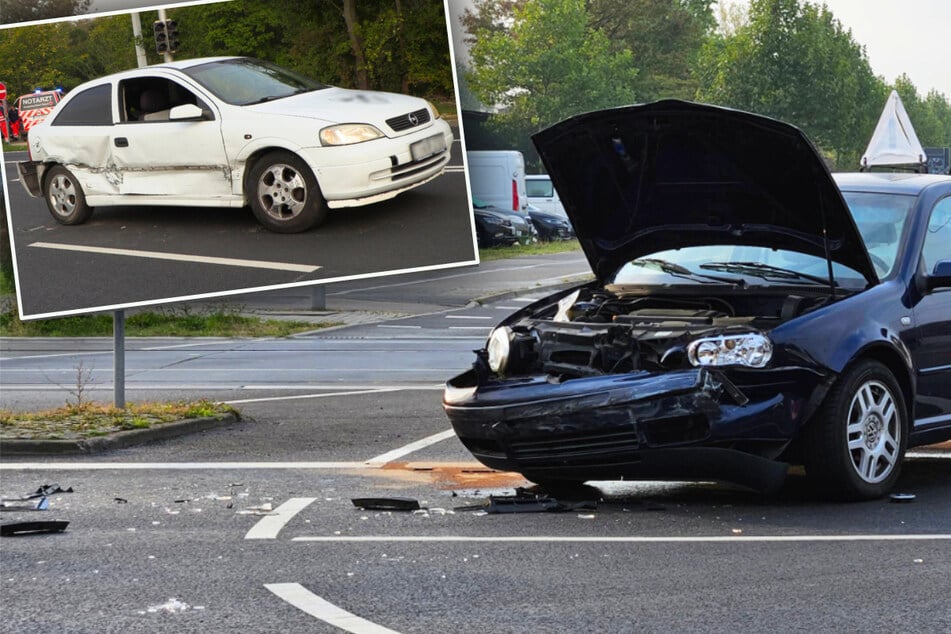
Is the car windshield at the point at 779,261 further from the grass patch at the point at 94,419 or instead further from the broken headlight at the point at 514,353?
the grass patch at the point at 94,419

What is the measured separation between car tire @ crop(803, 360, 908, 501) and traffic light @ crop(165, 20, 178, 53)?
17.9 feet

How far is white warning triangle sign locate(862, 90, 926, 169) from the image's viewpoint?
23359 millimetres

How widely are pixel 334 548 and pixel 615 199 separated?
2.79m

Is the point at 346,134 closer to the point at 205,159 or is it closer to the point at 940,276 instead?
the point at 205,159

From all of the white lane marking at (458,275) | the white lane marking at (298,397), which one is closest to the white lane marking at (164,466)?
the white lane marking at (298,397)

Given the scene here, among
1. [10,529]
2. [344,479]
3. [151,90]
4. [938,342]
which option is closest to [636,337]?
[938,342]

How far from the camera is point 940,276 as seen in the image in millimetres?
7863

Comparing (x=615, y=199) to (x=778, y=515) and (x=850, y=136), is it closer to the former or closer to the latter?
(x=778, y=515)

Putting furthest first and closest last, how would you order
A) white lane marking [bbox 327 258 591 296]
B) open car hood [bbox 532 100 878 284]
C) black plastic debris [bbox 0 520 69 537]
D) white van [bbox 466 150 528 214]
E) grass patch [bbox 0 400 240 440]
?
1. white van [bbox 466 150 528 214]
2. white lane marking [bbox 327 258 591 296]
3. grass patch [bbox 0 400 240 440]
4. open car hood [bbox 532 100 878 284]
5. black plastic debris [bbox 0 520 69 537]

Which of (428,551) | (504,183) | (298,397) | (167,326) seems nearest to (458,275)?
(504,183)

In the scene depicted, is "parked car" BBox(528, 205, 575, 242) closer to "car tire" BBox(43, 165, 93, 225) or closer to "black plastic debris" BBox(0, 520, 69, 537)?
"car tire" BBox(43, 165, 93, 225)

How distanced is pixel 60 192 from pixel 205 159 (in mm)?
1128

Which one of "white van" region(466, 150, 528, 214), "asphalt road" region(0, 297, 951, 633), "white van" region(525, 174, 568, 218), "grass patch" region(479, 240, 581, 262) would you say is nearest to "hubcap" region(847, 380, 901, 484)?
"asphalt road" region(0, 297, 951, 633)

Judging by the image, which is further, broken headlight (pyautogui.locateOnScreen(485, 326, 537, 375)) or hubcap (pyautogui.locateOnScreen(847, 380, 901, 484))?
broken headlight (pyautogui.locateOnScreen(485, 326, 537, 375))
